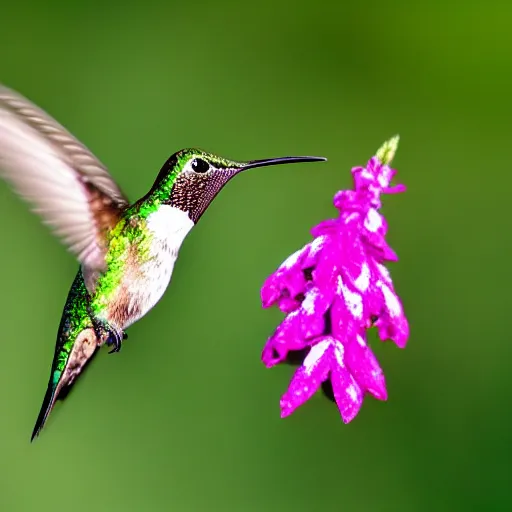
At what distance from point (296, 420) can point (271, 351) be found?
5.60 ft

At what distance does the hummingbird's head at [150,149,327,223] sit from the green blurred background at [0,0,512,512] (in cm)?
127

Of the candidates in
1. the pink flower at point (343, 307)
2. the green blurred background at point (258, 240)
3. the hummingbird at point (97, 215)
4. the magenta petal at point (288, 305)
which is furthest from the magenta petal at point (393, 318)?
the green blurred background at point (258, 240)

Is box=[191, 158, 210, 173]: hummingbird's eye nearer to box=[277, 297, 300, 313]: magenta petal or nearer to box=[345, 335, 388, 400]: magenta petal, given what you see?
box=[277, 297, 300, 313]: magenta petal

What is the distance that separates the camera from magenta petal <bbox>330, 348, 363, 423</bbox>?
4.65 feet

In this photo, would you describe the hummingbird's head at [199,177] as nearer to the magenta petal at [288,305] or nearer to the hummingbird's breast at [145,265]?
the hummingbird's breast at [145,265]

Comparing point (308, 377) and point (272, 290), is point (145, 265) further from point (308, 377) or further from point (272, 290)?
point (308, 377)

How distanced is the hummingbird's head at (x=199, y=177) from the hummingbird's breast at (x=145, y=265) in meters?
0.02

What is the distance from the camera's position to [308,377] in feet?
4.71

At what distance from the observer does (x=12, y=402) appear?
125 inches

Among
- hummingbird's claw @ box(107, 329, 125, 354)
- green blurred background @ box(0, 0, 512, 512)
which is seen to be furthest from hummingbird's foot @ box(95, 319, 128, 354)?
green blurred background @ box(0, 0, 512, 512)

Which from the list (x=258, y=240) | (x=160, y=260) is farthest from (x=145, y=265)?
(x=258, y=240)

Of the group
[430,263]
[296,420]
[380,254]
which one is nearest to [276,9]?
[430,263]

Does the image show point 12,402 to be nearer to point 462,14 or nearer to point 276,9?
point 276,9

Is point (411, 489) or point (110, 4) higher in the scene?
point (110, 4)
